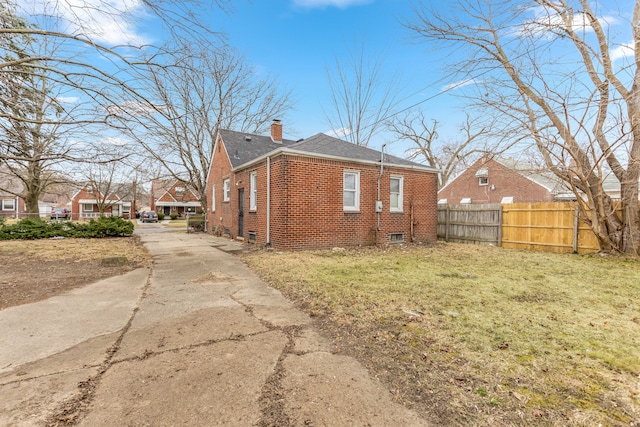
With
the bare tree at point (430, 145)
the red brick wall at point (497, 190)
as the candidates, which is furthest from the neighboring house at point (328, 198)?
the bare tree at point (430, 145)

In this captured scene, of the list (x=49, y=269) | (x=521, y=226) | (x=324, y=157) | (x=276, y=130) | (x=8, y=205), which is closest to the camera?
(x=49, y=269)

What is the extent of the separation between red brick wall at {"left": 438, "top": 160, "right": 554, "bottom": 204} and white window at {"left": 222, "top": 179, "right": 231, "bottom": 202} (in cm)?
1408

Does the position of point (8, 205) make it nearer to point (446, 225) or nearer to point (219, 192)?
point (219, 192)

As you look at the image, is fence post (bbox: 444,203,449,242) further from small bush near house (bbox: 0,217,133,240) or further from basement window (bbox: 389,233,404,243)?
small bush near house (bbox: 0,217,133,240)

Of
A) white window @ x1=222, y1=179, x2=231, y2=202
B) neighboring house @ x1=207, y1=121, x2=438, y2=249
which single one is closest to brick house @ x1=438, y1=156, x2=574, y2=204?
neighboring house @ x1=207, y1=121, x2=438, y2=249

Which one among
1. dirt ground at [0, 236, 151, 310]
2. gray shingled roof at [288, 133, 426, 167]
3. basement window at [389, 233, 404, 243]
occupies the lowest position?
dirt ground at [0, 236, 151, 310]

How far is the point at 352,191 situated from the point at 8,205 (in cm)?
5216

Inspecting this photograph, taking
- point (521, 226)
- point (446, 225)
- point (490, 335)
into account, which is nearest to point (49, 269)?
point (490, 335)

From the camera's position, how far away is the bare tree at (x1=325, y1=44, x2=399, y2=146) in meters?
17.0

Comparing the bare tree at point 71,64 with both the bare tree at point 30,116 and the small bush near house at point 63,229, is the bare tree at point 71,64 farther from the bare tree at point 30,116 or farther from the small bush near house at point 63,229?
the small bush near house at point 63,229

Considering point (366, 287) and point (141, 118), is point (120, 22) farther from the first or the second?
point (366, 287)

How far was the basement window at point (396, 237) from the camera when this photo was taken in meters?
11.1

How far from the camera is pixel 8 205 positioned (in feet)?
131

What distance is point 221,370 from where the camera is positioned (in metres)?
2.40
